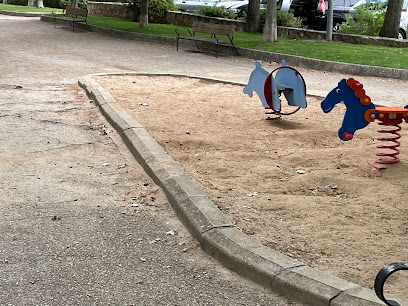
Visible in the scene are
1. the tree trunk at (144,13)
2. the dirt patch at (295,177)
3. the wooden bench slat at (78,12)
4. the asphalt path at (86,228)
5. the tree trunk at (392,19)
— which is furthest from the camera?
the wooden bench slat at (78,12)

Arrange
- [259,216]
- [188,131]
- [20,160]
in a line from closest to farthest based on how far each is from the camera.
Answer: [259,216] → [20,160] → [188,131]

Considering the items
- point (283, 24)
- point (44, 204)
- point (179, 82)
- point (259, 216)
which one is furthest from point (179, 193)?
point (283, 24)

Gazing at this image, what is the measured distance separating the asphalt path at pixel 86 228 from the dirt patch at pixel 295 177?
549 mm

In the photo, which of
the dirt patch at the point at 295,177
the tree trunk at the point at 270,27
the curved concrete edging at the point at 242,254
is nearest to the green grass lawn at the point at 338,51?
the tree trunk at the point at 270,27

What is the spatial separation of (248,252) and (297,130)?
4.89 meters

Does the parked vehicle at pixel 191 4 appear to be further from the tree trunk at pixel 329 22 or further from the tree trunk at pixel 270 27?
the tree trunk at pixel 270 27

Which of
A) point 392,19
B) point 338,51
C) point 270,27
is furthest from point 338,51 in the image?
point 392,19

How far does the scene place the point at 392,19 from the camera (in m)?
21.7

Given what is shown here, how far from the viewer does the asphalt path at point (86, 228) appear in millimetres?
4188

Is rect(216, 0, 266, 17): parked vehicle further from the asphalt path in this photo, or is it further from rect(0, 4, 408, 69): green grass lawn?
the asphalt path

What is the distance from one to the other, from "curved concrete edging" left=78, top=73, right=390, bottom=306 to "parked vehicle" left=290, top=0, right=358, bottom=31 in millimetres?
21739

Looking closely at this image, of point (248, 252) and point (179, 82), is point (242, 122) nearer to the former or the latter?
point (179, 82)

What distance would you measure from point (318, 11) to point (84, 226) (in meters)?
24.0

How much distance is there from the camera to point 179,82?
13.6 metres
